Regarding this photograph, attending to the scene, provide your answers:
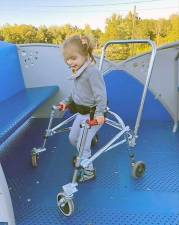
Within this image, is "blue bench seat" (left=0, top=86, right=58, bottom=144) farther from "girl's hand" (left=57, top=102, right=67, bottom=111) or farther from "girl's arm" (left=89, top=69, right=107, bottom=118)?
"girl's arm" (left=89, top=69, right=107, bottom=118)

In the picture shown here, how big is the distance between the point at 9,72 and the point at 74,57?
1.56m

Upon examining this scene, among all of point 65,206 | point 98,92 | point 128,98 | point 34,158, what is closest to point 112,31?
point 128,98

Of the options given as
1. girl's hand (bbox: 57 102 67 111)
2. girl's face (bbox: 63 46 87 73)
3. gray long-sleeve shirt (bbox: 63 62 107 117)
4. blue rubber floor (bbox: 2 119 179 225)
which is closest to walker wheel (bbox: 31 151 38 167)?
blue rubber floor (bbox: 2 119 179 225)

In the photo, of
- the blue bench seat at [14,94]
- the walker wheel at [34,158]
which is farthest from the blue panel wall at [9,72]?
the walker wheel at [34,158]

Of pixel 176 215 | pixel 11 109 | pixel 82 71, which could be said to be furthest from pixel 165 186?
pixel 11 109

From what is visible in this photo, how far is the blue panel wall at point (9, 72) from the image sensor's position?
3323 mm

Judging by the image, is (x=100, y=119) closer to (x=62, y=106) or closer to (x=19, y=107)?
(x=62, y=106)

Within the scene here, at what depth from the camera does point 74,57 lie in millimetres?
2193

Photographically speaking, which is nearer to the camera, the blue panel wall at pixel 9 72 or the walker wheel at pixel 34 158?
the walker wheel at pixel 34 158

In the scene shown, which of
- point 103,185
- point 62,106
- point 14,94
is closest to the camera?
point 103,185

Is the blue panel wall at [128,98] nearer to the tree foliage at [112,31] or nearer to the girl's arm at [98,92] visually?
the girl's arm at [98,92]

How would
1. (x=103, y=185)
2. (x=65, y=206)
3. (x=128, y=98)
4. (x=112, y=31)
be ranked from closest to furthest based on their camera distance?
1. (x=65, y=206)
2. (x=103, y=185)
3. (x=128, y=98)
4. (x=112, y=31)

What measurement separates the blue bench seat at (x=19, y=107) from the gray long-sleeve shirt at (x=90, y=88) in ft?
1.60

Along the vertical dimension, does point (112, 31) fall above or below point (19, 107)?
below
